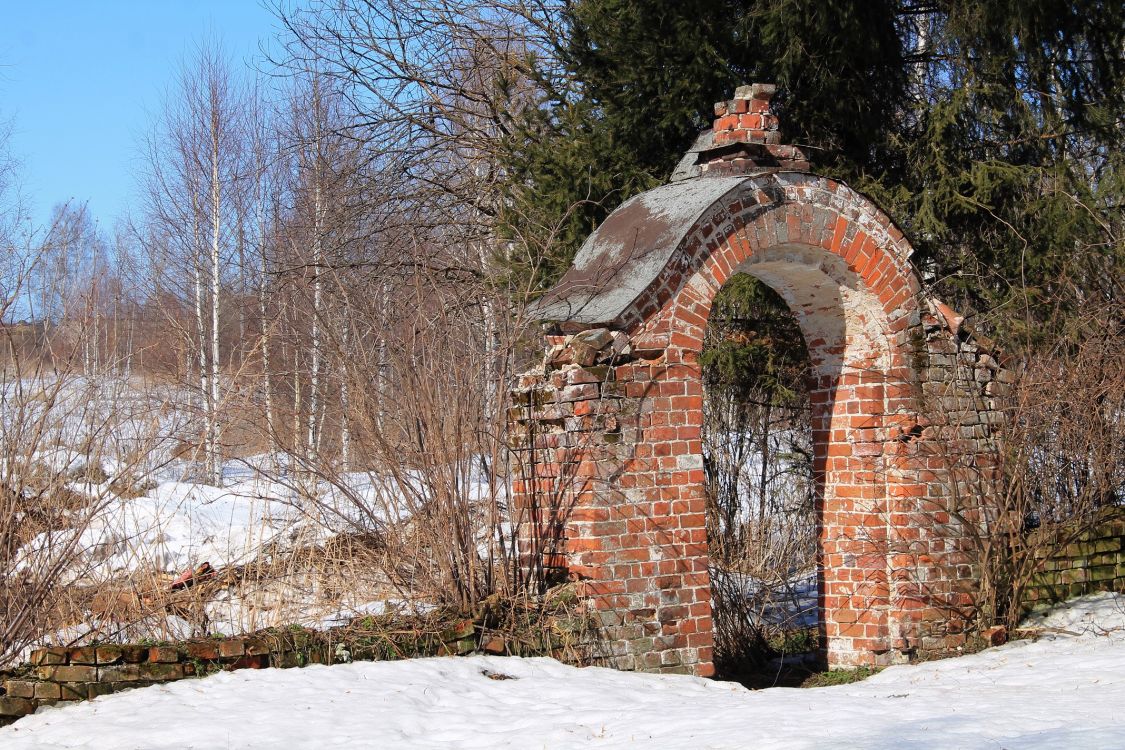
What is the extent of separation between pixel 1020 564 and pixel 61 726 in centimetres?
686

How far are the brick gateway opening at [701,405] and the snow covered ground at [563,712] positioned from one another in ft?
2.64

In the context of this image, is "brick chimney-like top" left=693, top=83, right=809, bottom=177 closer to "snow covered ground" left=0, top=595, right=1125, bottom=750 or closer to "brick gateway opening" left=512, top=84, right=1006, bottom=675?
"brick gateway opening" left=512, top=84, right=1006, bottom=675

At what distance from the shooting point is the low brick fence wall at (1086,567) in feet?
28.7

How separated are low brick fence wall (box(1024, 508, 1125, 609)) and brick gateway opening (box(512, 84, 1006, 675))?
3.91 ft

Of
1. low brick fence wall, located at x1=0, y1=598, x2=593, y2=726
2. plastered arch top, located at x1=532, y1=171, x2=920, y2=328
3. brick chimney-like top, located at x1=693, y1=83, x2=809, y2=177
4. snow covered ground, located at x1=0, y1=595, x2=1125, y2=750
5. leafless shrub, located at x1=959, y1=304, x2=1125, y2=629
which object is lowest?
snow covered ground, located at x1=0, y1=595, x2=1125, y2=750

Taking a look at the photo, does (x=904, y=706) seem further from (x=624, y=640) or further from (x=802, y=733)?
(x=624, y=640)

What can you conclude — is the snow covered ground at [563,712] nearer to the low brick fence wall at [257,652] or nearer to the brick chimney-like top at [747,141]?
the low brick fence wall at [257,652]

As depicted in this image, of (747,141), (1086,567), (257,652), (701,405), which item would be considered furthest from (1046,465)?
(257,652)

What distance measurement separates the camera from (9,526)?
19.3ft

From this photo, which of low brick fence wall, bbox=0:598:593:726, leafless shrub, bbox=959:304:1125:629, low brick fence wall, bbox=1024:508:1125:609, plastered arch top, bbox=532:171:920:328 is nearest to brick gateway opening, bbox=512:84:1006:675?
plastered arch top, bbox=532:171:920:328

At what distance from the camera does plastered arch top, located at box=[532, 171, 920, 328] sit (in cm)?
691

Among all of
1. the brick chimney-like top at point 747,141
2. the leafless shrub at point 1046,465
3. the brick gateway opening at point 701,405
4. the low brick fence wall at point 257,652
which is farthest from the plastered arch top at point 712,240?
the low brick fence wall at point 257,652

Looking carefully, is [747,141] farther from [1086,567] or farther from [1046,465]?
[1086,567]

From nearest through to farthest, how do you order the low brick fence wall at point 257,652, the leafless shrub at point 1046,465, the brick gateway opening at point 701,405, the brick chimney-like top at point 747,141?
the low brick fence wall at point 257,652, the brick gateway opening at point 701,405, the brick chimney-like top at point 747,141, the leafless shrub at point 1046,465
